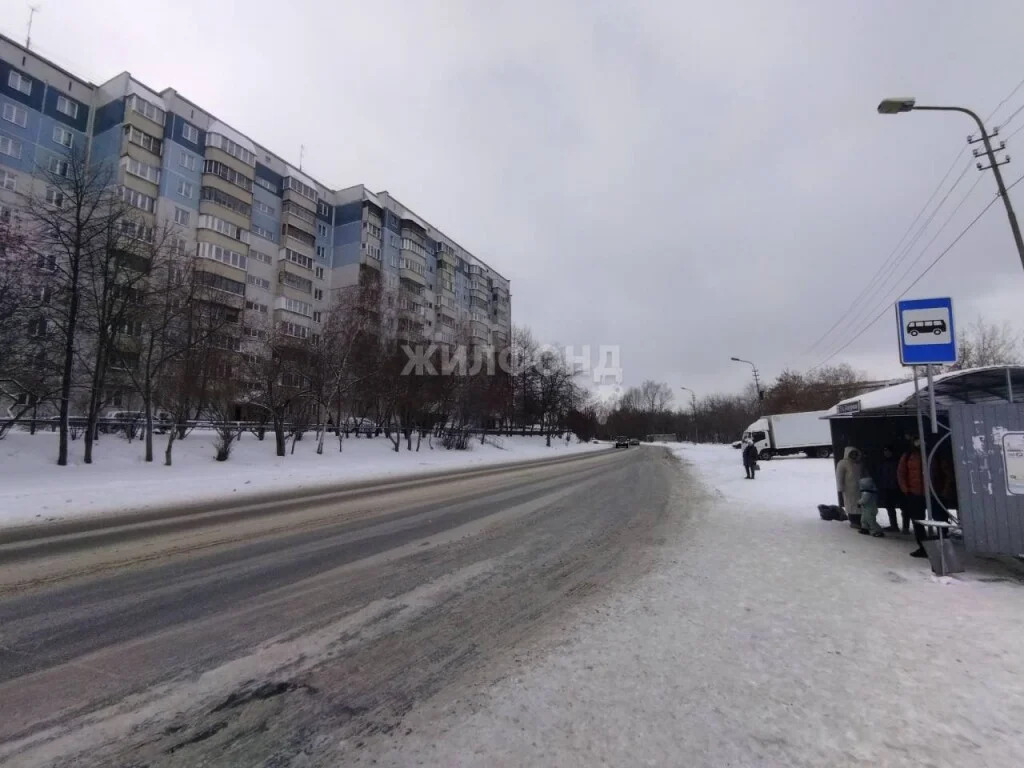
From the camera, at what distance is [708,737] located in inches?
115

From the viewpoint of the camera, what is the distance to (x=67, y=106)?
4134 cm

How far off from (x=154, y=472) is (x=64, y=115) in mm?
39541

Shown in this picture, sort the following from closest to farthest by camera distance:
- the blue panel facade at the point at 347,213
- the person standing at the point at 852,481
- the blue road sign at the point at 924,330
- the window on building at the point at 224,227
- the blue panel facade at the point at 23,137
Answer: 1. the blue road sign at the point at 924,330
2. the person standing at the point at 852,481
3. the blue panel facade at the point at 23,137
4. the window on building at the point at 224,227
5. the blue panel facade at the point at 347,213

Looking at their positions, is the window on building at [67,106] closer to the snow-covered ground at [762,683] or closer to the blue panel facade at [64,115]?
the blue panel facade at [64,115]

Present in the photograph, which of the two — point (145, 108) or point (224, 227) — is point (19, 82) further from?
point (224, 227)

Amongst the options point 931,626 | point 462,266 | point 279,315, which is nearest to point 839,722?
point 931,626

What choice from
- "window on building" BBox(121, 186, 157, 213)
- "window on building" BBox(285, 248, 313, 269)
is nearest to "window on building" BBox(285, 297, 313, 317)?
"window on building" BBox(285, 248, 313, 269)

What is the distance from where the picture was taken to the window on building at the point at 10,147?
36.2m

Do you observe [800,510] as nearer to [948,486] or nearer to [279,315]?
[948,486]

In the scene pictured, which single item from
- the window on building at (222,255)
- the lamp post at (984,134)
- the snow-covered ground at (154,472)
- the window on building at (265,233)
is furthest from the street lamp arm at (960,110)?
the window on building at (265,233)

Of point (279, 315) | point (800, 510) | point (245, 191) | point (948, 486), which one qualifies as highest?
point (245, 191)

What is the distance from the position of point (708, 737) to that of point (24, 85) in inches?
2220

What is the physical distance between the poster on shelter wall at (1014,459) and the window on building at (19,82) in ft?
186

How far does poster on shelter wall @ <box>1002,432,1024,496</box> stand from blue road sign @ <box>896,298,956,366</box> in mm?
1203
